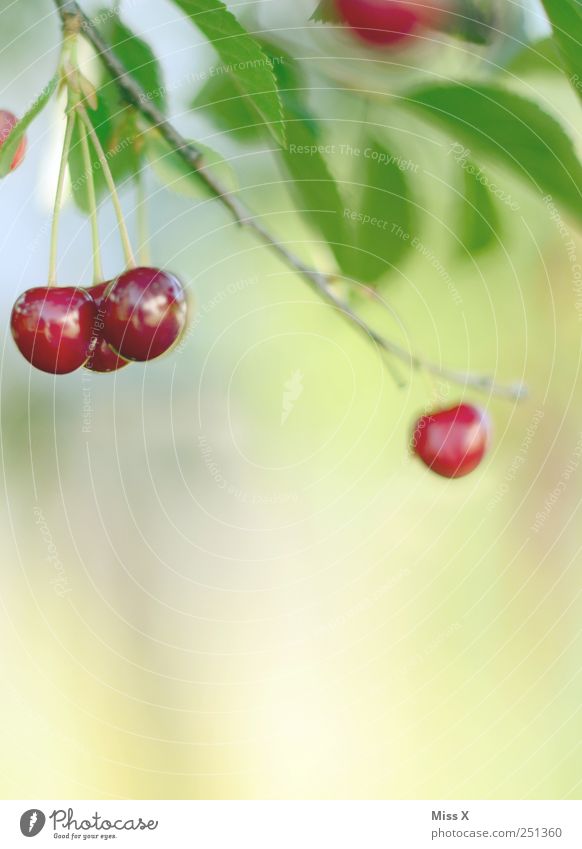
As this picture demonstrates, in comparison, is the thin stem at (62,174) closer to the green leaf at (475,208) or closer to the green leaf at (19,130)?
the green leaf at (19,130)

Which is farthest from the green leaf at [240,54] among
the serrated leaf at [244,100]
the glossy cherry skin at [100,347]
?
the glossy cherry skin at [100,347]

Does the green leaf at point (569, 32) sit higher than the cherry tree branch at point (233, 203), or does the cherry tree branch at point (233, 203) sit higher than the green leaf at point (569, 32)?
the green leaf at point (569, 32)

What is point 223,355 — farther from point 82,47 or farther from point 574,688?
point 574,688

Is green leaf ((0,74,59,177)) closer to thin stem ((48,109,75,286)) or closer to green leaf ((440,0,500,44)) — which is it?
thin stem ((48,109,75,286))

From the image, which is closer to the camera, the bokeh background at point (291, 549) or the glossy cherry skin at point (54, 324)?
the glossy cherry skin at point (54, 324)

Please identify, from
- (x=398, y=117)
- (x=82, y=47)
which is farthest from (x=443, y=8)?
(x=82, y=47)

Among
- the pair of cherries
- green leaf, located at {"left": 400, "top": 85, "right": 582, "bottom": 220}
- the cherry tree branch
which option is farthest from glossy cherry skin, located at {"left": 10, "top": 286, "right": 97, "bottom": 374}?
green leaf, located at {"left": 400, "top": 85, "right": 582, "bottom": 220}
